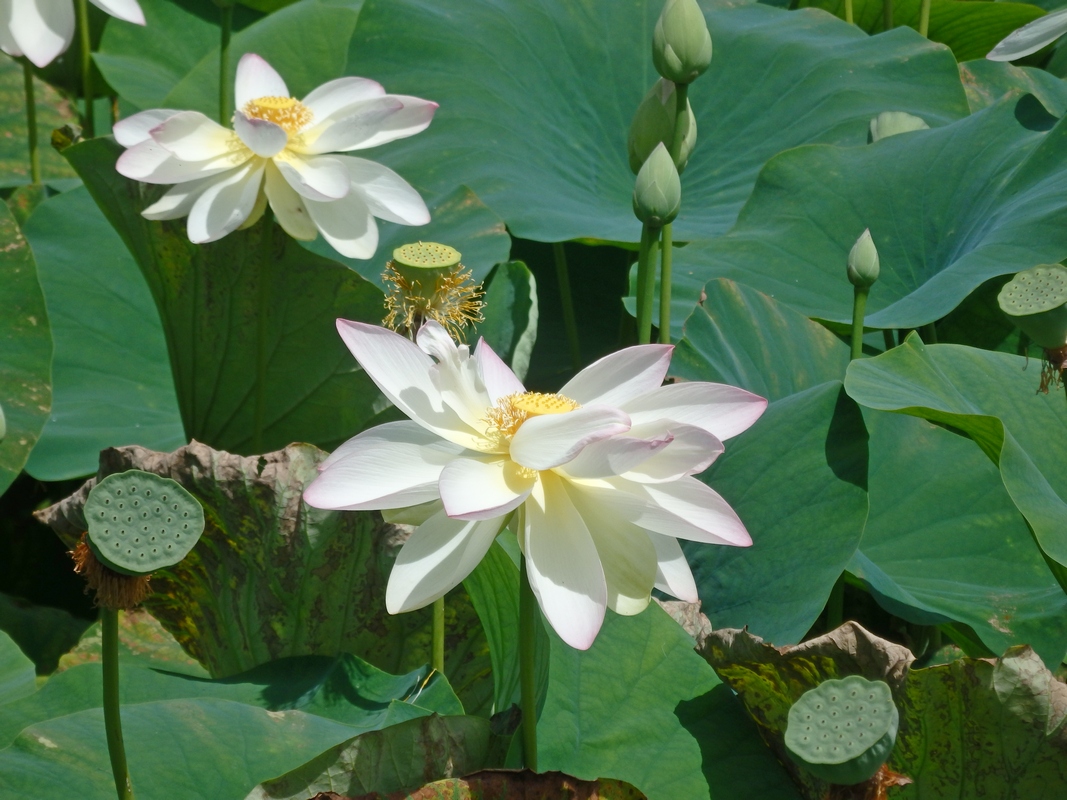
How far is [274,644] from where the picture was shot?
108cm

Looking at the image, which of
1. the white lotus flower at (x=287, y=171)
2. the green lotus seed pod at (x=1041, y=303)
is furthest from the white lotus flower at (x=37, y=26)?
the green lotus seed pod at (x=1041, y=303)

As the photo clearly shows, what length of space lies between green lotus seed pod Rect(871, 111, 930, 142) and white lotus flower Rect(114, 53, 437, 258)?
708 mm

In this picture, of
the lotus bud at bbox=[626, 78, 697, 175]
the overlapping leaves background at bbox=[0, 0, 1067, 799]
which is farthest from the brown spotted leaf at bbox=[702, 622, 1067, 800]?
the lotus bud at bbox=[626, 78, 697, 175]

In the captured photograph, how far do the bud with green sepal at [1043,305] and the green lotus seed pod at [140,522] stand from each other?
60cm

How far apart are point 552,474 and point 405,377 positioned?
114 millimetres

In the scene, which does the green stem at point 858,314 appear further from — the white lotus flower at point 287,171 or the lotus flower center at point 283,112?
the lotus flower center at point 283,112

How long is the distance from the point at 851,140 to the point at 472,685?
1.07 m

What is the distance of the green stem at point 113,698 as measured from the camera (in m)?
0.65

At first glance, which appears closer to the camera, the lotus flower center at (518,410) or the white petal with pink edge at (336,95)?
the lotus flower center at (518,410)

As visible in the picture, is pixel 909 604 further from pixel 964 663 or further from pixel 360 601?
pixel 360 601

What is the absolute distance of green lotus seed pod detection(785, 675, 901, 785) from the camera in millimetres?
611

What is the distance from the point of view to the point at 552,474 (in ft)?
2.14

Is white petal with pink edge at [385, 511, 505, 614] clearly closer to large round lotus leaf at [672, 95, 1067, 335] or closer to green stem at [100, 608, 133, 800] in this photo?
green stem at [100, 608, 133, 800]

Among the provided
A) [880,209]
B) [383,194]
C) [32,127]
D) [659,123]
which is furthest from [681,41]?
[32,127]
